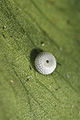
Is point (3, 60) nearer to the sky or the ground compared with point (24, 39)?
nearer to the ground

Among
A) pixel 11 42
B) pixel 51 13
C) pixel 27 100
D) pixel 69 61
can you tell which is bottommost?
pixel 27 100

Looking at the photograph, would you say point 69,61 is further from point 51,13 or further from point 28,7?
point 28,7

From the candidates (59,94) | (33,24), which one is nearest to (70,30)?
(33,24)

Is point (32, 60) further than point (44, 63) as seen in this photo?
Yes
